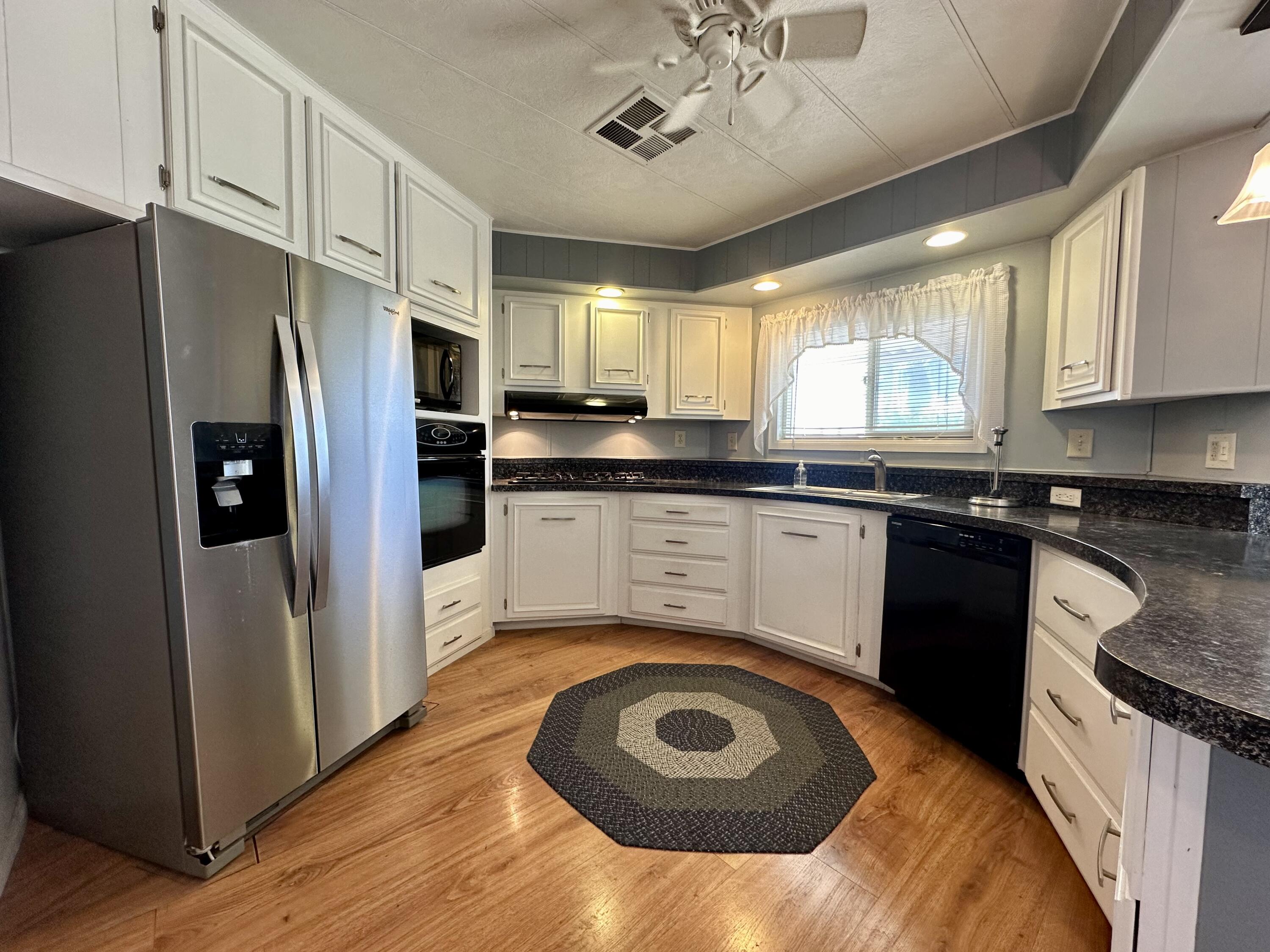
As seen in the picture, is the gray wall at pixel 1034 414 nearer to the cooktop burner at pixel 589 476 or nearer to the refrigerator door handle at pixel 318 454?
the cooktop burner at pixel 589 476

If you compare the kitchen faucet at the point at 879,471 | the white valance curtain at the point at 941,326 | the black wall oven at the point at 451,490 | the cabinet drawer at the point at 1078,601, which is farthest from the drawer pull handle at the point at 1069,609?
the black wall oven at the point at 451,490

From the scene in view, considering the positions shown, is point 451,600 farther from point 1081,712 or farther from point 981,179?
point 981,179

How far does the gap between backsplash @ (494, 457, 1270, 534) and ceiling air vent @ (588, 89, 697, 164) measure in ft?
6.18

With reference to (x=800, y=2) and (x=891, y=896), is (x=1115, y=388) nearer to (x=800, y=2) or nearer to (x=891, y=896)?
(x=800, y=2)

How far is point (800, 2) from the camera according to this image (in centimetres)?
144

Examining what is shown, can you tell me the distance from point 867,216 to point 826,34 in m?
1.28

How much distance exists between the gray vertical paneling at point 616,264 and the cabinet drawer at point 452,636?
6.75 feet

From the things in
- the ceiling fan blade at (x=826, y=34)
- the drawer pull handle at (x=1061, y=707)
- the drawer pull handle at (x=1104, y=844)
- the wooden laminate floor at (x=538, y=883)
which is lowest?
the wooden laminate floor at (x=538, y=883)

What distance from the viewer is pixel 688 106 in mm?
1624

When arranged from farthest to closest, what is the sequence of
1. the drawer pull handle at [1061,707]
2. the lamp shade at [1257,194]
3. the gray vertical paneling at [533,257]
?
1. the gray vertical paneling at [533,257]
2. the drawer pull handle at [1061,707]
3. the lamp shade at [1257,194]

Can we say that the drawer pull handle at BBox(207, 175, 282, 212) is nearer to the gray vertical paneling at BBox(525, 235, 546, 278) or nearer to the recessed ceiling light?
the gray vertical paneling at BBox(525, 235, 546, 278)

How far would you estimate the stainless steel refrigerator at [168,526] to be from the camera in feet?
3.99

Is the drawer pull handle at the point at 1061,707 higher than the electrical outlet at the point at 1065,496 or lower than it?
lower

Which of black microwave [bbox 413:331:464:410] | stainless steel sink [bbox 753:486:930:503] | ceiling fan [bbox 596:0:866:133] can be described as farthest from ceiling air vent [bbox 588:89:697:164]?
stainless steel sink [bbox 753:486:930:503]
